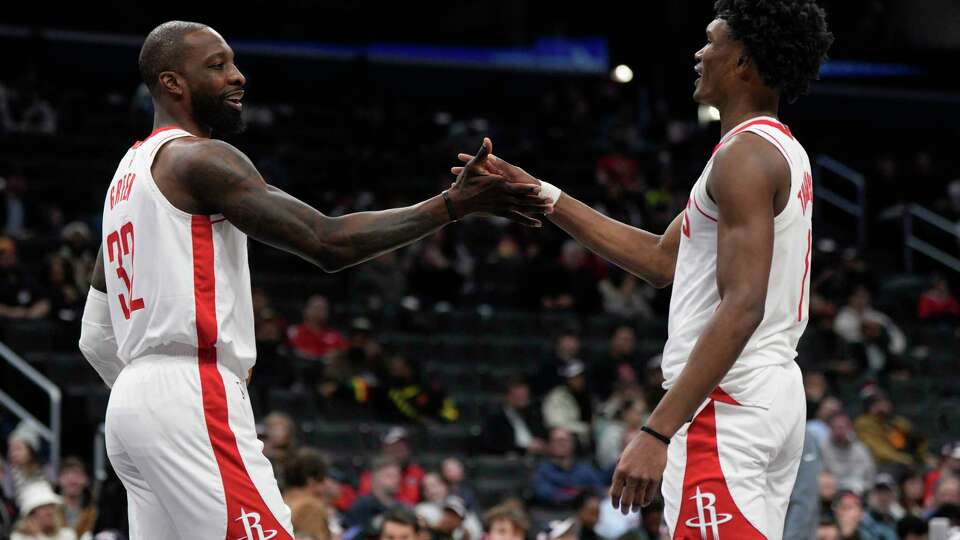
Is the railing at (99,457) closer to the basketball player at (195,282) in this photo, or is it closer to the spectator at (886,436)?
the basketball player at (195,282)

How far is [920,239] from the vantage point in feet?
66.9

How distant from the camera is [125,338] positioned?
4609 millimetres

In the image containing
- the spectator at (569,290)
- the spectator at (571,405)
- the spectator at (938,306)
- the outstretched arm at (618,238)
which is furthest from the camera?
the spectator at (938,306)

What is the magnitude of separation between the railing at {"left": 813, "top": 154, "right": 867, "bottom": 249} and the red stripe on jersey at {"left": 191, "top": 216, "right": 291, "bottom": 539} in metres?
16.9

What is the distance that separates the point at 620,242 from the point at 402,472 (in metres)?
7.22

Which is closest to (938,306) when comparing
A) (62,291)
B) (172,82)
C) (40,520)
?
(62,291)

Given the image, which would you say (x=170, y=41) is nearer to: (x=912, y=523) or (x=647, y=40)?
(x=912, y=523)

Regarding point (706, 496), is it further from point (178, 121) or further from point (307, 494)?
point (307, 494)

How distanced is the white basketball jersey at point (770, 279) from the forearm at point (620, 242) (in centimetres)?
60

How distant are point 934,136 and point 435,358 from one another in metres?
12.7

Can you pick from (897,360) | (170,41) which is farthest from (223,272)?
(897,360)

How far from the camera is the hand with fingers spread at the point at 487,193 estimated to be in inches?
A: 185

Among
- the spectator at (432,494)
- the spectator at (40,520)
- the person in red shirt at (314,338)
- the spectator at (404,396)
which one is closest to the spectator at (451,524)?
the spectator at (432,494)

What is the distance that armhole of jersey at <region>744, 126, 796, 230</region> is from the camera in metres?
4.21
